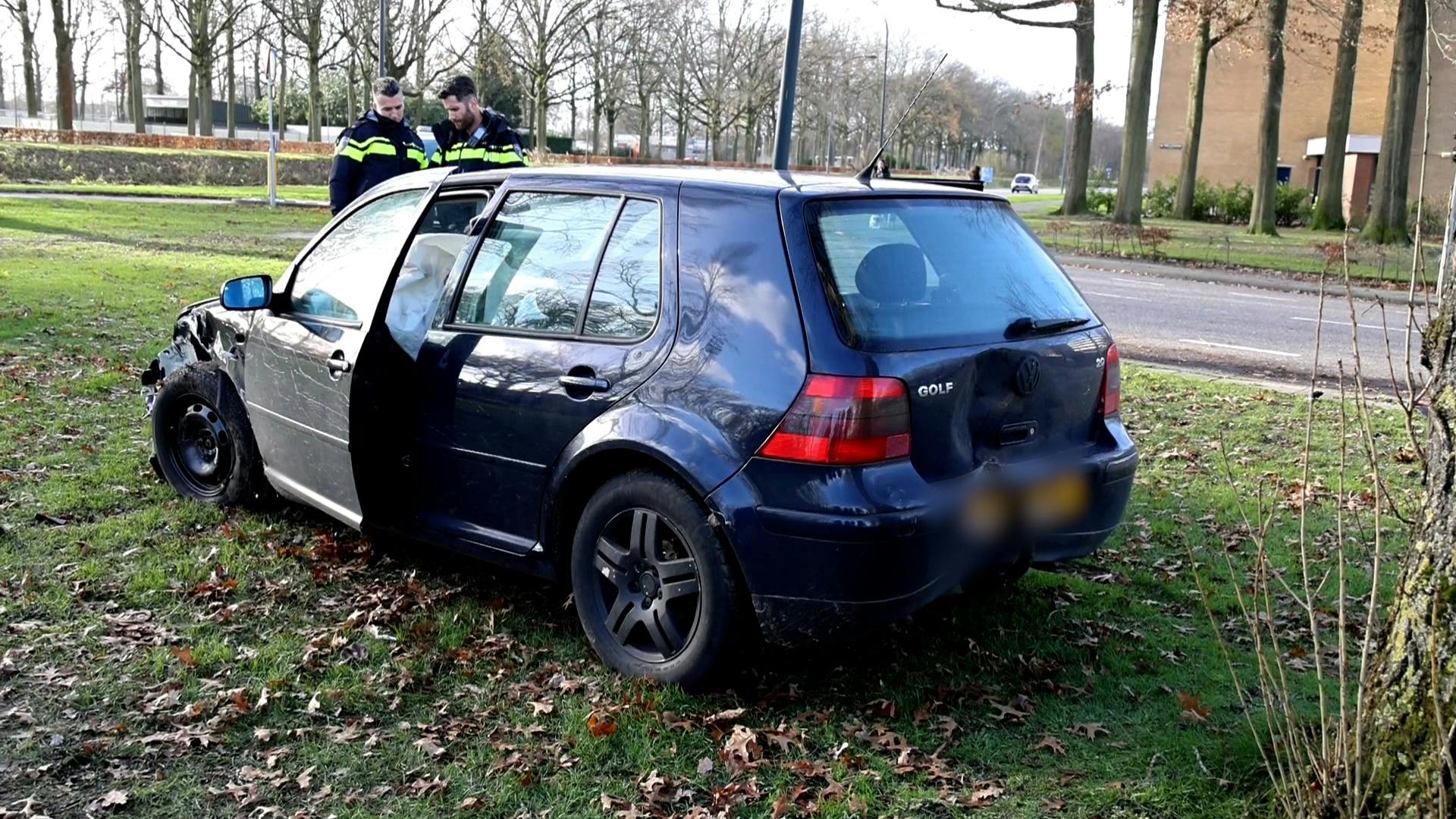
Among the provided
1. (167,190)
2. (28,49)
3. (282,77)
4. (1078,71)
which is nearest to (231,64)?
(282,77)

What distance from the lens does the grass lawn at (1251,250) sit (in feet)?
72.4

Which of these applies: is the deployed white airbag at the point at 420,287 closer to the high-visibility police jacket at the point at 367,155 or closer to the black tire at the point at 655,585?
the black tire at the point at 655,585

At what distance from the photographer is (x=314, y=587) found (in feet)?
16.0

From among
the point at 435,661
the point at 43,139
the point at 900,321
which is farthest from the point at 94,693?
the point at 43,139

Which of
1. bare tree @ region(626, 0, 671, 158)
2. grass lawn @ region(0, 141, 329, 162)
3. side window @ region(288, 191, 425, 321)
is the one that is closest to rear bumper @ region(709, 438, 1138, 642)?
side window @ region(288, 191, 425, 321)

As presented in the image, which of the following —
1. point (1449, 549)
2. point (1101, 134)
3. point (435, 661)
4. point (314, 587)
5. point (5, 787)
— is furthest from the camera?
point (1101, 134)

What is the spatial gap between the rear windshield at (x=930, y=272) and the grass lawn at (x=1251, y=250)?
1788 centimetres

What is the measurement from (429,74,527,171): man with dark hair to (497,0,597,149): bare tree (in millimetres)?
38910

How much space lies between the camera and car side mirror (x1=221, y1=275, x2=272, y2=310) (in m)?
5.15

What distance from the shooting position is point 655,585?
12.9 ft

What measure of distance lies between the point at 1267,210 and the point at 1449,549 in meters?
32.8

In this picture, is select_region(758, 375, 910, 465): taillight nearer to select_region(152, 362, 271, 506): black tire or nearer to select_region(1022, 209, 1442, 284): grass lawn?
select_region(152, 362, 271, 506): black tire

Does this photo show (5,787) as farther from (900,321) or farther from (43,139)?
(43,139)

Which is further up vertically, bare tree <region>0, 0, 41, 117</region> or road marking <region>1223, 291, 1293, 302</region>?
bare tree <region>0, 0, 41, 117</region>
